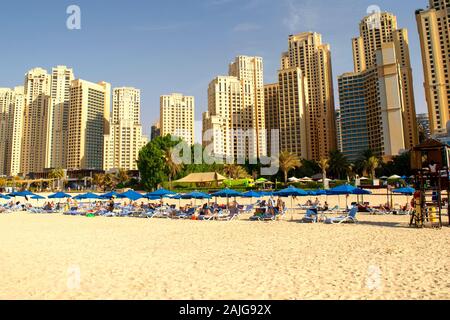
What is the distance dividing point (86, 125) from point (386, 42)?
5195 inches

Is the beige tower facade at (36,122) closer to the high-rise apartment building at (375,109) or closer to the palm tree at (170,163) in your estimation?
the palm tree at (170,163)

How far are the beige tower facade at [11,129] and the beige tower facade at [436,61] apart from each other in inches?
6538

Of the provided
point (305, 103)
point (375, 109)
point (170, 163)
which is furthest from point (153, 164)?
point (375, 109)

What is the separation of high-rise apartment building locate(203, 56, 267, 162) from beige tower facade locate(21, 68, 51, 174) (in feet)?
248

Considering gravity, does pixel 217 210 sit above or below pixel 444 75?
below

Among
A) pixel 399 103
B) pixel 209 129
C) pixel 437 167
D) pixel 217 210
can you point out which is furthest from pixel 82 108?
pixel 437 167

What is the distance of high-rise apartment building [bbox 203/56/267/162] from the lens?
118 metres

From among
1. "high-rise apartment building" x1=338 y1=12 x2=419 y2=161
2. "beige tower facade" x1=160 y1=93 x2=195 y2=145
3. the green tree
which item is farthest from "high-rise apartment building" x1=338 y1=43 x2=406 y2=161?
"beige tower facade" x1=160 y1=93 x2=195 y2=145

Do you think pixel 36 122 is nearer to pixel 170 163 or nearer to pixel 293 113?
A: pixel 170 163

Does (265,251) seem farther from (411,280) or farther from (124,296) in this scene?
(124,296)

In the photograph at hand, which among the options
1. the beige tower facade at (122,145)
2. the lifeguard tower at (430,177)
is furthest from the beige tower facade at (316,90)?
the lifeguard tower at (430,177)

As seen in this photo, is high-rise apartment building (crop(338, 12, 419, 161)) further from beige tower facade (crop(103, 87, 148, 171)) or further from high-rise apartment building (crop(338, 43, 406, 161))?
beige tower facade (crop(103, 87, 148, 171))
